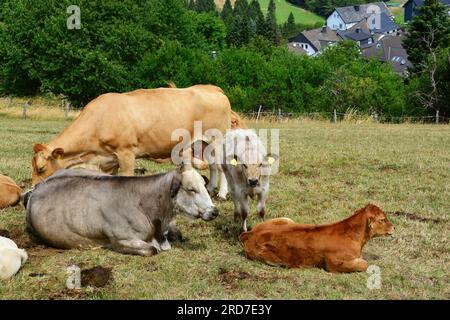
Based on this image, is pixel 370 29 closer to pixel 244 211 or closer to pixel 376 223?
pixel 244 211

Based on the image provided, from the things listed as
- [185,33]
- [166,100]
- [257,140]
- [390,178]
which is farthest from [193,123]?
[185,33]

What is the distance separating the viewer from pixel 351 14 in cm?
16100

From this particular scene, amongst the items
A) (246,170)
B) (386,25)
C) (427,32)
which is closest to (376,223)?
(246,170)

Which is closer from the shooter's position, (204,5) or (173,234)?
(173,234)

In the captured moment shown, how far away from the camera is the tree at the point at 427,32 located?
51000 millimetres

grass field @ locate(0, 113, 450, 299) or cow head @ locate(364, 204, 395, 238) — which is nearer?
grass field @ locate(0, 113, 450, 299)

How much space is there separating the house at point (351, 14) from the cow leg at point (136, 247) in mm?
157384

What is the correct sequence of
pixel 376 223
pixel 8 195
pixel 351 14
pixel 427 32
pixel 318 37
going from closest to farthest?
pixel 376 223, pixel 8 195, pixel 427 32, pixel 318 37, pixel 351 14

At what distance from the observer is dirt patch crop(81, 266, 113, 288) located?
6051 mm

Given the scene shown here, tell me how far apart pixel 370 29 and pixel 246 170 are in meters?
144

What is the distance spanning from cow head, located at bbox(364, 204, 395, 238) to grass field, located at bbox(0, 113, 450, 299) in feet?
1.30

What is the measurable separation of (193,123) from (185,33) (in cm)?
5736

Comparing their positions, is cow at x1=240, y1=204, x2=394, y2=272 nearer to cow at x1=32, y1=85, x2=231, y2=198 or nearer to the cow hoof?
the cow hoof

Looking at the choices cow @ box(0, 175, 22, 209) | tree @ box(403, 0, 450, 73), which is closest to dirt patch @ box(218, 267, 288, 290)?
cow @ box(0, 175, 22, 209)
